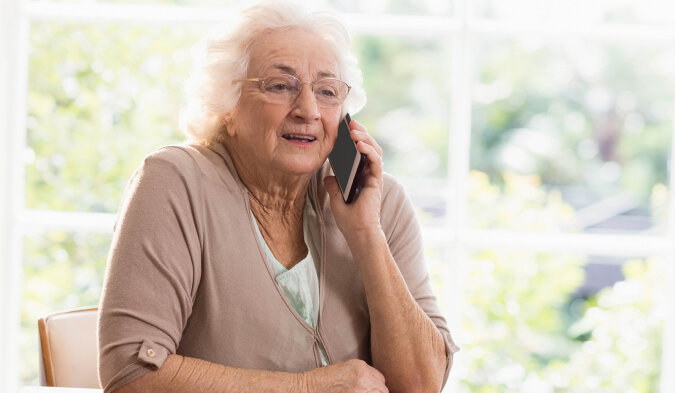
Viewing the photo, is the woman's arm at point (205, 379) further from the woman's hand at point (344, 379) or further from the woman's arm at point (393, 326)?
the woman's arm at point (393, 326)

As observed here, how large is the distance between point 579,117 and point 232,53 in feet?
8.80

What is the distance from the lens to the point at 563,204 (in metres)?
3.23

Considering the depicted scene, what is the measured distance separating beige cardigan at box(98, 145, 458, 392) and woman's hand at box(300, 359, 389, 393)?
0.25 feet

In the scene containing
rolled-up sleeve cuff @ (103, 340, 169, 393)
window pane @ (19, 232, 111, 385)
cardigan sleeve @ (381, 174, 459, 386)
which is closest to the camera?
rolled-up sleeve cuff @ (103, 340, 169, 393)

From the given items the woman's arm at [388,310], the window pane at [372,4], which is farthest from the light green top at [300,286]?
the window pane at [372,4]

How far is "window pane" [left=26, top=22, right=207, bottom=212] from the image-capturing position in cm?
303

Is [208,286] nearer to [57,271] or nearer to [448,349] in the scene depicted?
[448,349]

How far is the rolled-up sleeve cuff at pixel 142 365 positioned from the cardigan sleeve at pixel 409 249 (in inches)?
24.8

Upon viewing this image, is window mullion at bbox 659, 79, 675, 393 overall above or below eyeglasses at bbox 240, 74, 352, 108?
below

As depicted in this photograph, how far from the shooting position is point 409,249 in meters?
1.75

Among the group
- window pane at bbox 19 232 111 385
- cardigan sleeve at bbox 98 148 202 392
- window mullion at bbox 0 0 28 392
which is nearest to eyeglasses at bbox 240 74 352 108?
cardigan sleeve at bbox 98 148 202 392

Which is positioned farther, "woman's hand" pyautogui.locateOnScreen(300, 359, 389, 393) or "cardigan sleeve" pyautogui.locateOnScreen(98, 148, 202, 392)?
"woman's hand" pyautogui.locateOnScreen(300, 359, 389, 393)

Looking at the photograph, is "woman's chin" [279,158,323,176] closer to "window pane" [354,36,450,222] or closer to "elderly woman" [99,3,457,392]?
"elderly woman" [99,3,457,392]

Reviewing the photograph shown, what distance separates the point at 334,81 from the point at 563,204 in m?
1.93
